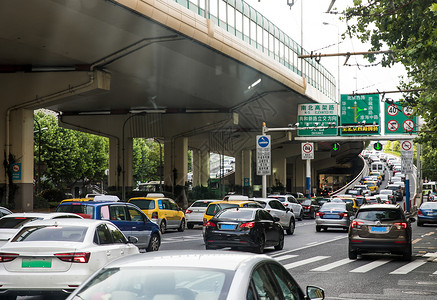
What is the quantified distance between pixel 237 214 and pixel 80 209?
445cm

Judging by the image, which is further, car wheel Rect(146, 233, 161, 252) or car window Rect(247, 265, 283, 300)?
car wheel Rect(146, 233, 161, 252)

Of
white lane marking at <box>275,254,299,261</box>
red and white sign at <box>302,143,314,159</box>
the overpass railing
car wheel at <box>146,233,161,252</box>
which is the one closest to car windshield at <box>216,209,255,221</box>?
white lane marking at <box>275,254,299,261</box>

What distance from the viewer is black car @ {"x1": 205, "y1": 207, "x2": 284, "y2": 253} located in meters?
19.0

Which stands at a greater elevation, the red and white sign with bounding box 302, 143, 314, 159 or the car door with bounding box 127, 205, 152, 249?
the red and white sign with bounding box 302, 143, 314, 159

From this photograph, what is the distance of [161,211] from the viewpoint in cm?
3030

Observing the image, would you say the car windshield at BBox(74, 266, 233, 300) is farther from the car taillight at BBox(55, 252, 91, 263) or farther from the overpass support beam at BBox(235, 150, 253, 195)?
the overpass support beam at BBox(235, 150, 253, 195)

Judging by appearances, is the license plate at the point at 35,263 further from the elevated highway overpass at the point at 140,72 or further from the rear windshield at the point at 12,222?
the elevated highway overpass at the point at 140,72

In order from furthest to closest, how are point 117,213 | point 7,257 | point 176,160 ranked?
point 176,160
point 117,213
point 7,257

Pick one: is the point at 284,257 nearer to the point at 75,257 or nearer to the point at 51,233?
the point at 51,233

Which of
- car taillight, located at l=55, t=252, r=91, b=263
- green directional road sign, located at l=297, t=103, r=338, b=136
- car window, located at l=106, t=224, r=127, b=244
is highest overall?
green directional road sign, located at l=297, t=103, r=338, b=136

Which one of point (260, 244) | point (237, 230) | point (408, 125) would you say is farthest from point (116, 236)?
point (408, 125)

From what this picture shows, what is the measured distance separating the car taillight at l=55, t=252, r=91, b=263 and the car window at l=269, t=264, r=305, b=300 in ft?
18.2

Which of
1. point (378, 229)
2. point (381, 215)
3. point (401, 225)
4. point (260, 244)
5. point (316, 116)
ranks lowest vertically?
point (260, 244)

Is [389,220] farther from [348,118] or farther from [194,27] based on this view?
[348,118]
